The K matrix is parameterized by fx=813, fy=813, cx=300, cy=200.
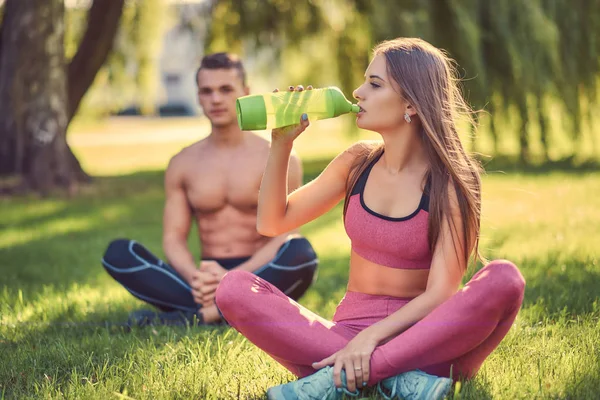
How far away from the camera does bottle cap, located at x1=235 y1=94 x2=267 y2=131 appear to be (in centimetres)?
266

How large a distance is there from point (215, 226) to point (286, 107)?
174 cm

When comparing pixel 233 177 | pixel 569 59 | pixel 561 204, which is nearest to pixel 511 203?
pixel 561 204

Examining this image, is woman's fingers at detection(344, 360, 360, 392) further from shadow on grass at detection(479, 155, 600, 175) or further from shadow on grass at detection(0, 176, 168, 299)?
shadow on grass at detection(479, 155, 600, 175)

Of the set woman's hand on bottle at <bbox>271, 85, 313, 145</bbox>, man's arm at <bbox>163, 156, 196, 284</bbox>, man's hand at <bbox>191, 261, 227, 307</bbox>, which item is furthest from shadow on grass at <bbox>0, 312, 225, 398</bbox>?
woman's hand on bottle at <bbox>271, 85, 313, 145</bbox>

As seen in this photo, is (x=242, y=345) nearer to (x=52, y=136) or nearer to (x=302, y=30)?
(x=52, y=136)

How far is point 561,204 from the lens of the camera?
7.40 m

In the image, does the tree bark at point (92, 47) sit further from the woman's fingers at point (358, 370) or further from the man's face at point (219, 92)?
the woman's fingers at point (358, 370)

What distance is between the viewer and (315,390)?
2553 mm

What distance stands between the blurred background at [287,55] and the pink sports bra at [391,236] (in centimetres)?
505

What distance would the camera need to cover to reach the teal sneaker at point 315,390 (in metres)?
2.55

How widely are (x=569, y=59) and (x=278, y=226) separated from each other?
8.45m

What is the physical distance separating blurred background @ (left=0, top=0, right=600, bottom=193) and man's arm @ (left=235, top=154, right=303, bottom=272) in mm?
3920

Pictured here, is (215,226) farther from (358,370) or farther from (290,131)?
(358,370)

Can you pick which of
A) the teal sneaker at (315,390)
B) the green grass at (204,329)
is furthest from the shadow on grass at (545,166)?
the teal sneaker at (315,390)
